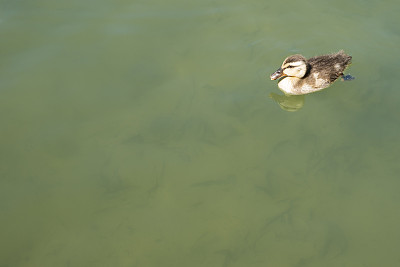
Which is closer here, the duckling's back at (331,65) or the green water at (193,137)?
the green water at (193,137)

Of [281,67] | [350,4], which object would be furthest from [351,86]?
[350,4]

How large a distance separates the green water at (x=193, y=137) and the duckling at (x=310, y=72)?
20 centimetres

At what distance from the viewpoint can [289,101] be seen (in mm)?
6059

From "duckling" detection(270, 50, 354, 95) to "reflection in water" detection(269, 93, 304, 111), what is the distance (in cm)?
8

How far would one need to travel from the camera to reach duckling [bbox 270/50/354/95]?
227 inches

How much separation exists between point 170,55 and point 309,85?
216 cm

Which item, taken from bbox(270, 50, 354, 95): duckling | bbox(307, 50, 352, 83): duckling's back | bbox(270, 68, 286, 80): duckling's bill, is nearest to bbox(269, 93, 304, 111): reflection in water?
bbox(270, 50, 354, 95): duckling

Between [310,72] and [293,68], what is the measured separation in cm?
35

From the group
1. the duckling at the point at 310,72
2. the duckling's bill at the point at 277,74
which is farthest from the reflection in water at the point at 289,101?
the duckling's bill at the point at 277,74

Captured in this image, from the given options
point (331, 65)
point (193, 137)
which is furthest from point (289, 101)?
point (193, 137)

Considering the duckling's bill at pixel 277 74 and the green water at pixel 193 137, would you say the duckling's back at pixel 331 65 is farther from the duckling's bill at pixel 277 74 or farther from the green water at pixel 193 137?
the duckling's bill at pixel 277 74

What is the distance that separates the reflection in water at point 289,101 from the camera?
5.91m

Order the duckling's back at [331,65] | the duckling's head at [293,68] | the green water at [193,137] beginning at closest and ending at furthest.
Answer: the green water at [193,137], the duckling's head at [293,68], the duckling's back at [331,65]

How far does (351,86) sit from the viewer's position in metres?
6.06
